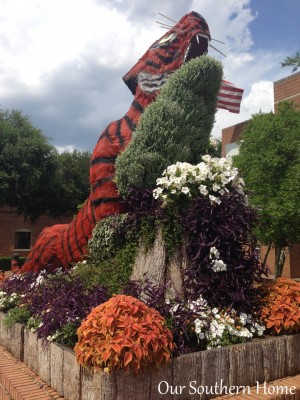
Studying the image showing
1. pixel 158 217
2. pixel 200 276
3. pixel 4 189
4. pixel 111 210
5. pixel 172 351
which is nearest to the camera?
pixel 172 351

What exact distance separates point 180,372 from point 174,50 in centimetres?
433

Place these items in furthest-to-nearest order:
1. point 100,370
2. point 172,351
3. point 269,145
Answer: point 269,145 → point 172,351 → point 100,370

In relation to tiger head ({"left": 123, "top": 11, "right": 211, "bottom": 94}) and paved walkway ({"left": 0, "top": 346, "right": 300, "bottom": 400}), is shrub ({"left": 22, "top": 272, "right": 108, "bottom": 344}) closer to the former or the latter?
paved walkway ({"left": 0, "top": 346, "right": 300, "bottom": 400})

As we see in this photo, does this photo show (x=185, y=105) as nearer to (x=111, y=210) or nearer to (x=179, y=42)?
(x=179, y=42)

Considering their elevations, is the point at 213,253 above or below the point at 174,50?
below

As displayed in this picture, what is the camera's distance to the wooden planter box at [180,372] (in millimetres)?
3129

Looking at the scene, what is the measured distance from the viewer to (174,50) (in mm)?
5832

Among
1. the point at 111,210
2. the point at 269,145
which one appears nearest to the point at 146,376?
the point at 111,210

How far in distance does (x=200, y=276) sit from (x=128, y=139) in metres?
2.35

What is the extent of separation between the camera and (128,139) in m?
5.84

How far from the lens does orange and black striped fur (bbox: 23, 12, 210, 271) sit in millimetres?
5754

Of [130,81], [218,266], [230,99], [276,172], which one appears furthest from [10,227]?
[218,266]

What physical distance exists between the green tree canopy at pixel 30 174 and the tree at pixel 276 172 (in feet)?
40.9

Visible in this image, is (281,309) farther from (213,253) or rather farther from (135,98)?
(135,98)
